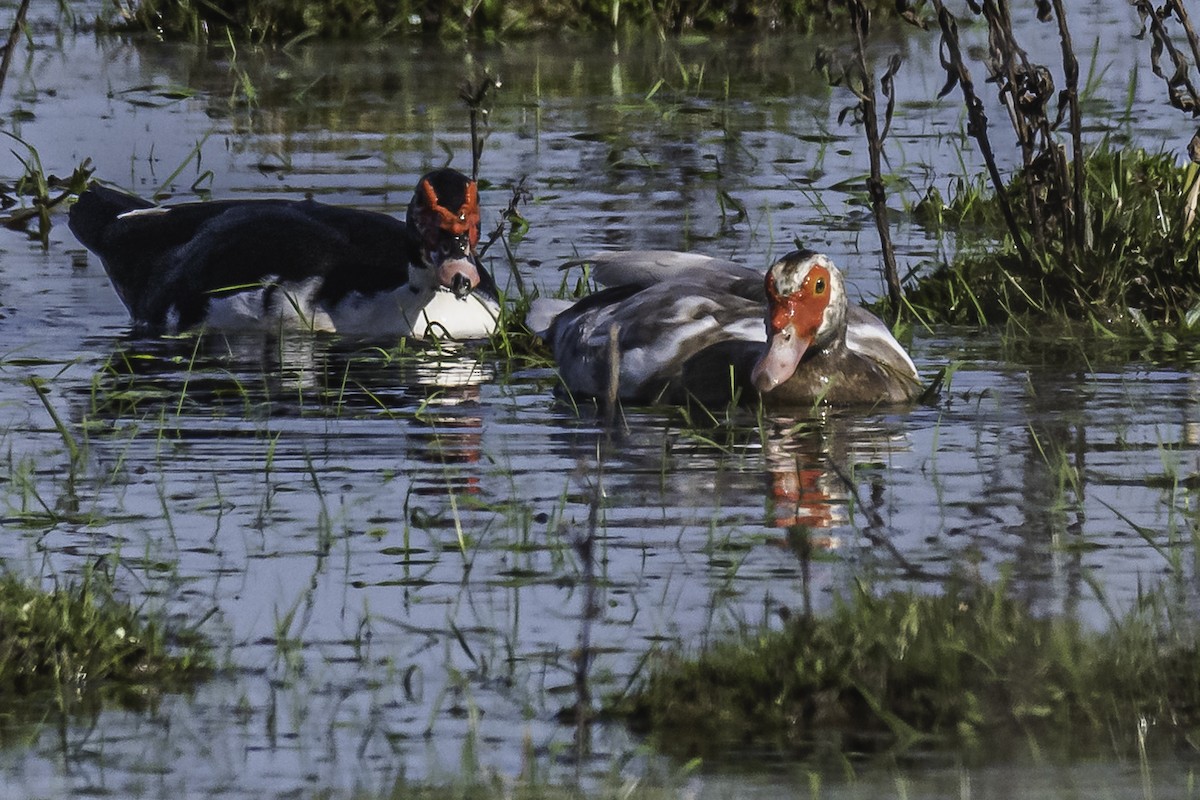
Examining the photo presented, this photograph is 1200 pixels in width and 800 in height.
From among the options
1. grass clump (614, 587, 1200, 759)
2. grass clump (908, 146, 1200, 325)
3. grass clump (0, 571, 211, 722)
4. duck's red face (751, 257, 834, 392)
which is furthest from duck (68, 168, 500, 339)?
grass clump (614, 587, 1200, 759)

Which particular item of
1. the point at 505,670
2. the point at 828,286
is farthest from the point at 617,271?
the point at 505,670

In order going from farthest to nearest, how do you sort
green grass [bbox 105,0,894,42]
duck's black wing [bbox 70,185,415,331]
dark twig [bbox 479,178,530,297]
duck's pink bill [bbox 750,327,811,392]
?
green grass [bbox 105,0,894,42]
duck's black wing [bbox 70,185,415,331]
dark twig [bbox 479,178,530,297]
duck's pink bill [bbox 750,327,811,392]

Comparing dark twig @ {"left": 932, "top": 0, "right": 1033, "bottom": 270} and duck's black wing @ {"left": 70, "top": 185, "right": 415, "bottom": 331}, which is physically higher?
dark twig @ {"left": 932, "top": 0, "right": 1033, "bottom": 270}

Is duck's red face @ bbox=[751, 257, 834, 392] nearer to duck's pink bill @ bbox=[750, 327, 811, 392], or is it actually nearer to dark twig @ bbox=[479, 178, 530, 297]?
duck's pink bill @ bbox=[750, 327, 811, 392]

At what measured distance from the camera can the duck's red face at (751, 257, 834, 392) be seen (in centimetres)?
817

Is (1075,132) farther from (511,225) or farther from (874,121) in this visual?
(511,225)

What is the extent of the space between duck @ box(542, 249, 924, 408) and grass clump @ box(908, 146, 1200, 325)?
0.88 meters

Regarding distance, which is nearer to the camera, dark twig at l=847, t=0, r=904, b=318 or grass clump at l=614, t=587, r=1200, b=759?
grass clump at l=614, t=587, r=1200, b=759

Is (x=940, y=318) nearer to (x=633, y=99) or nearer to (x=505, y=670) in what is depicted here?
(x=505, y=670)

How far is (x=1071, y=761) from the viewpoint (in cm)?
454

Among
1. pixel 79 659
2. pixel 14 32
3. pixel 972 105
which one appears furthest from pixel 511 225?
pixel 79 659

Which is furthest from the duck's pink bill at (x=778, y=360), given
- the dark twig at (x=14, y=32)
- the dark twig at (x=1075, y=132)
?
the dark twig at (x=14, y=32)

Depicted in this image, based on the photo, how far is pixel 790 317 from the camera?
8211 mm

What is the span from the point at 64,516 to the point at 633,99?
953 cm
